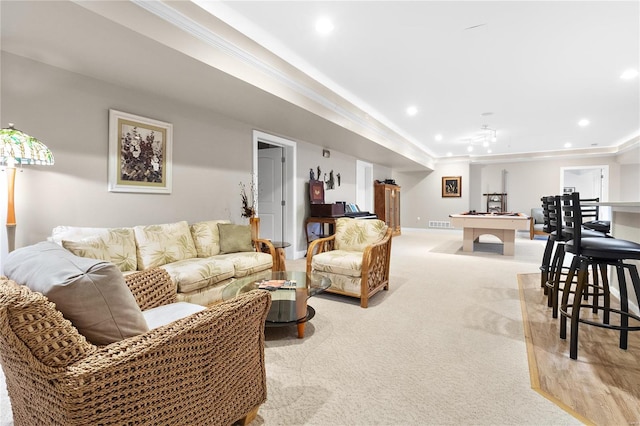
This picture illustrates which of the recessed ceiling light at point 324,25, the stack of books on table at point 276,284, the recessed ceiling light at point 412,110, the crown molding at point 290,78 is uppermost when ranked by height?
the recessed ceiling light at point 412,110

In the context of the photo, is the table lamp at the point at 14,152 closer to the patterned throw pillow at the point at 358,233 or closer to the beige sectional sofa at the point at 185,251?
the beige sectional sofa at the point at 185,251

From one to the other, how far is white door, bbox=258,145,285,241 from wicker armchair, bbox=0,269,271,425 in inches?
170

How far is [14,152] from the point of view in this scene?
82.7 inches

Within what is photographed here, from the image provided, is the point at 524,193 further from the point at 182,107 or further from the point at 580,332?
the point at 182,107

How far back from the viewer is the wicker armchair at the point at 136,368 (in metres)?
0.86

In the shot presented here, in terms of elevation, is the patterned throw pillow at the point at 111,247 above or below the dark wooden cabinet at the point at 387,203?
below

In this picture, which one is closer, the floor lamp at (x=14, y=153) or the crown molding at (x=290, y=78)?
the floor lamp at (x=14, y=153)

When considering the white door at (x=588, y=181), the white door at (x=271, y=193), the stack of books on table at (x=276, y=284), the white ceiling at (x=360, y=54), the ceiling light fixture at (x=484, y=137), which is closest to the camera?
the white ceiling at (x=360, y=54)

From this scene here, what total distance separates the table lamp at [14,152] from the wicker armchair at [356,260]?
7.83 feet


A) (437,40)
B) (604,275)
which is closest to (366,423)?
(604,275)

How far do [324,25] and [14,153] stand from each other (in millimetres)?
2551

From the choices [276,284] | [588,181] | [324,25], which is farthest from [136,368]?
[588,181]

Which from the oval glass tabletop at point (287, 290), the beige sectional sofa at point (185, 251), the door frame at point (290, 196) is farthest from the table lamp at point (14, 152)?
the door frame at point (290, 196)

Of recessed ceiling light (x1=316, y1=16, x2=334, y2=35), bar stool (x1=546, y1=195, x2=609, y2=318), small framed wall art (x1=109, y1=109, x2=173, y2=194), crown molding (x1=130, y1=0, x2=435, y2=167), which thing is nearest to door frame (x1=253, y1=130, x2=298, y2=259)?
crown molding (x1=130, y1=0, x2=435, y2=167)
